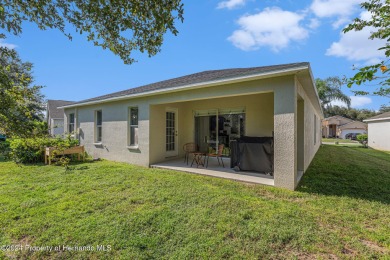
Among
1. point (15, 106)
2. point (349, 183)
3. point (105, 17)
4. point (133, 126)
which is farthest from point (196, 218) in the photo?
point (133, 126)

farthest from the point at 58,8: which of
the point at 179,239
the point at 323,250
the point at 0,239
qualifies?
the point at 323,250

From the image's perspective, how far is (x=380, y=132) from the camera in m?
18.0

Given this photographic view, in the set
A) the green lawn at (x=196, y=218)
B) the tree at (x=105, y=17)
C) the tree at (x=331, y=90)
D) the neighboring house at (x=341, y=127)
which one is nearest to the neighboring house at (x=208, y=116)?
the green lawn at (x=196, y=218)

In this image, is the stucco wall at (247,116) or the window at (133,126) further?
the window at (133,126)

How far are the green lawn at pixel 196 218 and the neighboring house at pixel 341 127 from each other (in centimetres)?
4044

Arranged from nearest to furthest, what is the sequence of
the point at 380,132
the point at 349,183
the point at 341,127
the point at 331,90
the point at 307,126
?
the point at 349,183 < the point at 307,126 < the point at 380,132 < the point at 341,127 < the point at 331,90

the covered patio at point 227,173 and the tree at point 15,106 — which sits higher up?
the tree at point 15,106

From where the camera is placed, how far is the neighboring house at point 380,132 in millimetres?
16953

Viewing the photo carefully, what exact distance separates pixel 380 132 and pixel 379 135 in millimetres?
339

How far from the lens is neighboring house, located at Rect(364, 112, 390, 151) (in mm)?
16953

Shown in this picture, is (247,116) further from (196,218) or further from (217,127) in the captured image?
(196,218)

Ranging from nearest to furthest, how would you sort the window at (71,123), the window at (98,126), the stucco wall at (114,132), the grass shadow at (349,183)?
the grass shadow at (349,183) < the stucco wall at (114,132) < the window at (98,126) < the window at (71,123)

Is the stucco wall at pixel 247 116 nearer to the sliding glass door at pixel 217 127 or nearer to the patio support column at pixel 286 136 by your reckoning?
the sliding glass door at pixel 217 127

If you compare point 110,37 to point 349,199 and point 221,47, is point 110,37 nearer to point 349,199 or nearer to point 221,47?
point 349,199
